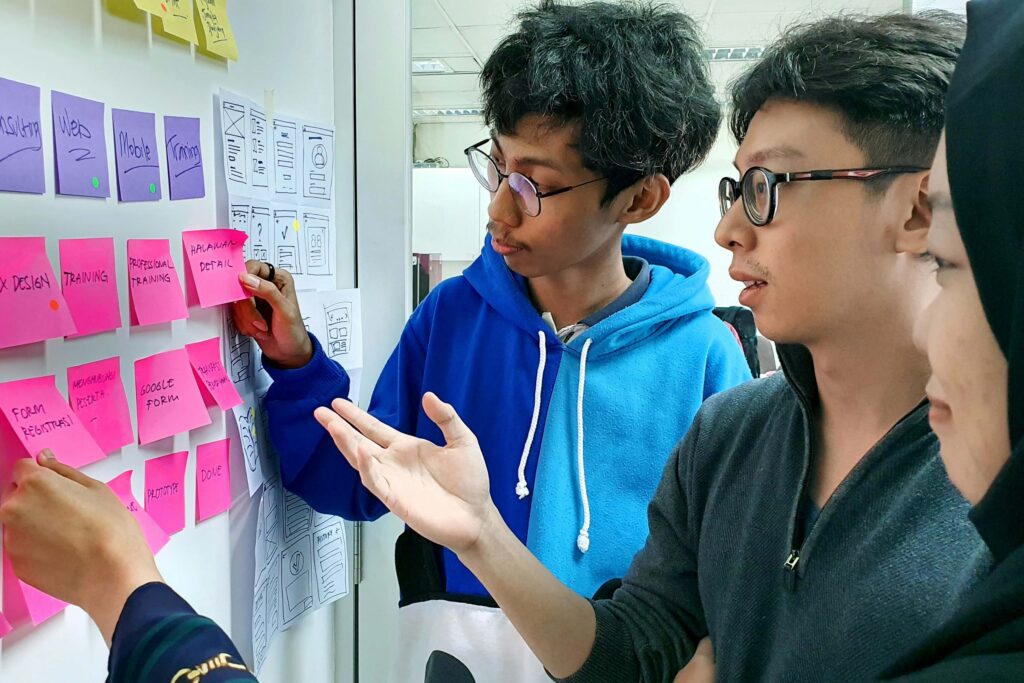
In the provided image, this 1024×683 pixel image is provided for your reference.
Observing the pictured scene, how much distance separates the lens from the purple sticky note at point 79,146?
0.73m

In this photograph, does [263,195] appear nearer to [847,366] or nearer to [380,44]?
[380,44]

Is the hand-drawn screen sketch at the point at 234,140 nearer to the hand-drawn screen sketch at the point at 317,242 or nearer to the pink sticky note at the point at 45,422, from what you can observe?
the hand-drawn screen sketch at the point at 317,242

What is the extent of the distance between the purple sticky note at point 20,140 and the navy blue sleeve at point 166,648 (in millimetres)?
396

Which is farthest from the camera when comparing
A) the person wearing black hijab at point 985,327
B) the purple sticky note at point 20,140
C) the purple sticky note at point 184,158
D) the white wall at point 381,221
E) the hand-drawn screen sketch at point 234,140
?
the white wall at point 381,221

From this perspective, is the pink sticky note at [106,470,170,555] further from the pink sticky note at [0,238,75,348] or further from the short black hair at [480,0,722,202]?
the short black hair at [480,0,722,202]

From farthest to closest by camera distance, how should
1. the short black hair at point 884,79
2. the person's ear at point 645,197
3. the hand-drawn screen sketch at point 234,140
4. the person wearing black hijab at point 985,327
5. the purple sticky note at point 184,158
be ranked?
the person's ear at point 645,197 → the hand-drawn screen sketch at point 234,140 → the purple sticky note at point 184,158 → the short black hair at point 884,79 → the person wearing black hijab at point 985,327

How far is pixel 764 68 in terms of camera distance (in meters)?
0.88

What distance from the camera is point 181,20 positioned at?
0.89m

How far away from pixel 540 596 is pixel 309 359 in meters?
0.52

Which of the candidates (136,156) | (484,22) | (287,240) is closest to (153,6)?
(136,156)

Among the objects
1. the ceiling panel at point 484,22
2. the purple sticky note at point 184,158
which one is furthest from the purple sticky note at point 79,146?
the ceiling panel at point 484,22

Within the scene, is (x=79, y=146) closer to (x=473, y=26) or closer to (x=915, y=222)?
(x=915, y=222)

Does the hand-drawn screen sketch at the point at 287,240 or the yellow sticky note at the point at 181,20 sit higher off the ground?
the yellow sticky note at the point at 181,20

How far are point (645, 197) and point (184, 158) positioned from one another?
0.72 metres
